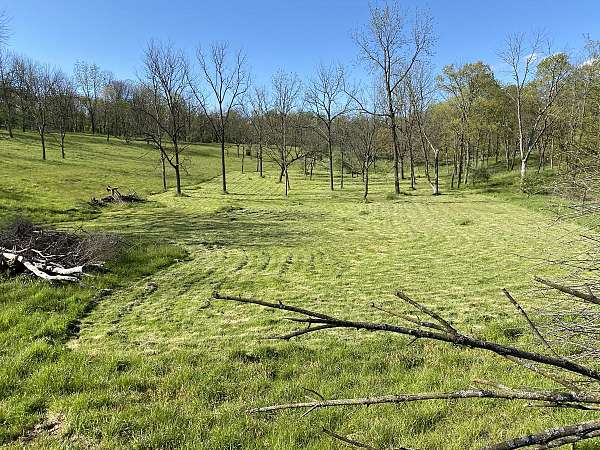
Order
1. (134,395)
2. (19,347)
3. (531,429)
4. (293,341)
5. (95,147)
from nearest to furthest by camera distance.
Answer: (531,429)
(134,395)
(19,347)
(293,341)
(95,147)

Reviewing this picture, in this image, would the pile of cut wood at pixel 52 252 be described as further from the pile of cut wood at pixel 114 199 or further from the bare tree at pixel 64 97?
the bare tree at pixel 64 97

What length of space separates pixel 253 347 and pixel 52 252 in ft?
21.4

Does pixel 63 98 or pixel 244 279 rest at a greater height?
pixel 63 98

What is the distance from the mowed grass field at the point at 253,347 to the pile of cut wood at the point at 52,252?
0.51m

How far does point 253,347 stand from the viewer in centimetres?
571

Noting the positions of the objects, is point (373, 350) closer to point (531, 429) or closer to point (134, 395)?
point (531, 429)

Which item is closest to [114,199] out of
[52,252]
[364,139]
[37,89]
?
[52,252]

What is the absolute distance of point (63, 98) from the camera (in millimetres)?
71188

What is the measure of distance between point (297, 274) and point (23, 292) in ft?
→ 18.8

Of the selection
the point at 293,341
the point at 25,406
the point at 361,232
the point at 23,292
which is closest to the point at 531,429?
the point at 293,341

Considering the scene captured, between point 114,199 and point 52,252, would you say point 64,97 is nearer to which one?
point 114,199

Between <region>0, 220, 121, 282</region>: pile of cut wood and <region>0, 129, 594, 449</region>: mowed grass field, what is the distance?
510 millimetres

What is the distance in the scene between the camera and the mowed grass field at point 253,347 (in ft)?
12.9

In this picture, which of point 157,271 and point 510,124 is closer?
point 157,271
